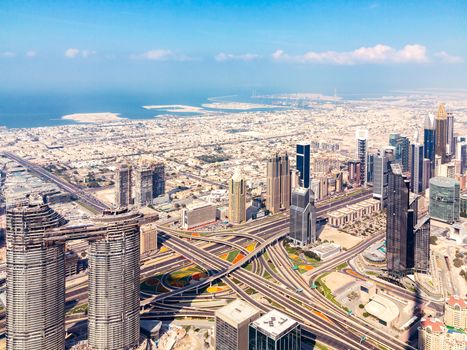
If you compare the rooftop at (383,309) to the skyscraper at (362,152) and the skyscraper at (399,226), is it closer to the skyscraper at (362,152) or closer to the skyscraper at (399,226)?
the skyscraper at (399,226)

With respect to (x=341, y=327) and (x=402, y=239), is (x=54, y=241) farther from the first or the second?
(x=402, y=239)

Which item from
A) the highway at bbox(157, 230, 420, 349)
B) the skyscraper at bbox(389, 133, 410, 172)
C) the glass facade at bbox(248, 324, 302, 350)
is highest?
the skyscraper at bbox(389, 133, 410, 172)

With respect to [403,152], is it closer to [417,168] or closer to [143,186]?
[417,168]

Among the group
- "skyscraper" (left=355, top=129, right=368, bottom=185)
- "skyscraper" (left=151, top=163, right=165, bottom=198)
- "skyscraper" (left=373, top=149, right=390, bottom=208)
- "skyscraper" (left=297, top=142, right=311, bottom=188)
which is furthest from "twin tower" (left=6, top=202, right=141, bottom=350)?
"skyscraper" (left=355, top=129, right=368, bottom=185)

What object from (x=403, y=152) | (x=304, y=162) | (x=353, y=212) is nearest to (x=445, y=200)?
(x=353, y=212)

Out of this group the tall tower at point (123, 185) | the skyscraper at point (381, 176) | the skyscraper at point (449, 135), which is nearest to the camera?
the tall tower at point (123, 185)

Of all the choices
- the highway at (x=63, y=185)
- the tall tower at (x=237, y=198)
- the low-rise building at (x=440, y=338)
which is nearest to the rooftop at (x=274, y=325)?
the low-rise building at (x=440, y=338)

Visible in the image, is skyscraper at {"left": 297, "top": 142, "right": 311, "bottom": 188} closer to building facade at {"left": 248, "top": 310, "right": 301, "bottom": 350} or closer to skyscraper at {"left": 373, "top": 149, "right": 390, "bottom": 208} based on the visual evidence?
skyscraper at {"left": 373, "top": 149, "right": 390, "bottom": 208}

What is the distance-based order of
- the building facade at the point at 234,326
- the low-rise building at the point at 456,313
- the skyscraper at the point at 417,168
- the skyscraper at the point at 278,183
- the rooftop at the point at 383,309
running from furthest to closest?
the skyscraper at the point at 417,168, the skyscraper at the point at 278,183, the rooftop at the point at 383,309, the low-rise building at the point at 456,313, the building facade at the point at 234,326
